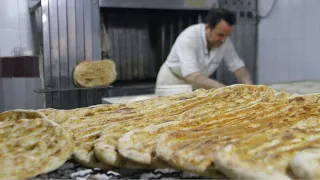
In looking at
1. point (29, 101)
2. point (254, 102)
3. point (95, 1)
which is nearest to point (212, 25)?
point (95, 1)

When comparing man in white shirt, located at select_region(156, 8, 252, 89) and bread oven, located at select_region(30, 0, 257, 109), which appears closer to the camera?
bread oven, located at select_region(30, 0, 257, 109)

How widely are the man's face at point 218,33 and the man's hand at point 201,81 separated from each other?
345 mm

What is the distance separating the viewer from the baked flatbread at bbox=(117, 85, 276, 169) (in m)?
0.86

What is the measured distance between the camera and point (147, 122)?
109 cm

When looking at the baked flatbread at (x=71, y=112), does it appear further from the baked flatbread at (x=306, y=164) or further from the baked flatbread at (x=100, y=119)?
Answer: the baked flatbread at (x=306, y=164)

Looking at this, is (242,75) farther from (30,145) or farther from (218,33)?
(30,145)

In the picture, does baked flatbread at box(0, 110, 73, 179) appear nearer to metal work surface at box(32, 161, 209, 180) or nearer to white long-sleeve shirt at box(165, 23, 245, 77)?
metal work surface at box(32, 161, 209, 180)

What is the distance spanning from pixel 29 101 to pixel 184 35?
1.31 metres

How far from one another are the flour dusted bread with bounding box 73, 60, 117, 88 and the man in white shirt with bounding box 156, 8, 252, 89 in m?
0.47

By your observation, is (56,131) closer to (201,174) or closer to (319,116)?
(201,174)

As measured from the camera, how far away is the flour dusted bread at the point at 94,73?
2.72m

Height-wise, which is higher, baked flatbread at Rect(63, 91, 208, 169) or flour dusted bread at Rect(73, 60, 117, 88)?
flour dusted bread at Rect(73, 60, 117, 88)

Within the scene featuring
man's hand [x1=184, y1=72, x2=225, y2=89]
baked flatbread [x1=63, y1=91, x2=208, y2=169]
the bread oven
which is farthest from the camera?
man's hand [x1=184, y1=72, x2=225, y2=89]

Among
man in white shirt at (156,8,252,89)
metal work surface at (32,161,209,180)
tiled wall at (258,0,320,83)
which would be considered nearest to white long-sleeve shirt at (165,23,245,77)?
man in white shirt at (156,8,252,89)
